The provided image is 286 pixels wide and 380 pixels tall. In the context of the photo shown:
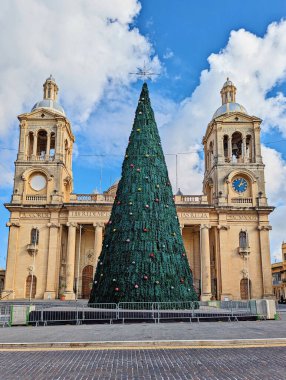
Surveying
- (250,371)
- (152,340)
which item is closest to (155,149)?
(152,340)

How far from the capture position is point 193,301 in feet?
60.6

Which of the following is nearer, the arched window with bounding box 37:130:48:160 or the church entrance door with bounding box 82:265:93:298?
the church entrance door with bounding box 82:265:93:298

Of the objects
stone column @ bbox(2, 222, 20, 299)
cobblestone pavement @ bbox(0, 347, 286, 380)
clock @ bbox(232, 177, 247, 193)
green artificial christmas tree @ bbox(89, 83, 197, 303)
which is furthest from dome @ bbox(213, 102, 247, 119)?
cobblestone pavement @ bbox(0, 347, 286, 380)

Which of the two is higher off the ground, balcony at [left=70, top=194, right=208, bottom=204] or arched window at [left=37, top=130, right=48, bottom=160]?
arched window at [left=37, top=130, right=48, bottom=160]

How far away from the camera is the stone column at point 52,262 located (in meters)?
39.3

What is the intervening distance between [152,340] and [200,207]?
106 feet

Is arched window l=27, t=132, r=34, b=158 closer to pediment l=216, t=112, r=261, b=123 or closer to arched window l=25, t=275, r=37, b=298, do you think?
arched window l=25, t=275, r=37, b=298

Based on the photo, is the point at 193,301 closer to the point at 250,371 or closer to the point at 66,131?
the point at 250,371

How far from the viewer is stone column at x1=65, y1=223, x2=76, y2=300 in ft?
128

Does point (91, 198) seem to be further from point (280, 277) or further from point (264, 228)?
point (280, 277)

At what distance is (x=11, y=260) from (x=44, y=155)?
11.9 meters

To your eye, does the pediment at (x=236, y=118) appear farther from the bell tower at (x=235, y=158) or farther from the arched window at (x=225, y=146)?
the arched window at (x=225, y=146)

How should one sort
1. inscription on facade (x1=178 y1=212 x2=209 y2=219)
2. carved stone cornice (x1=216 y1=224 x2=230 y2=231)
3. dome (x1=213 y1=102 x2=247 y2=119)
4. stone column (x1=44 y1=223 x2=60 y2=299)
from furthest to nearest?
1. dome (x1=213 y1=102 x2=247 y2=119)
2. carved stone cornice (x1=216 y1=224 x2=230 y2=231)
3. inscription on facade (x1=178 y1=212 x2=209 y2=219)
4. stone column (x1=44 y1=223 x2=60 y2=299)

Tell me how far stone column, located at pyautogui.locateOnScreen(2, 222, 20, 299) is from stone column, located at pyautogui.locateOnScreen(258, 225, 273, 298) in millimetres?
25213
